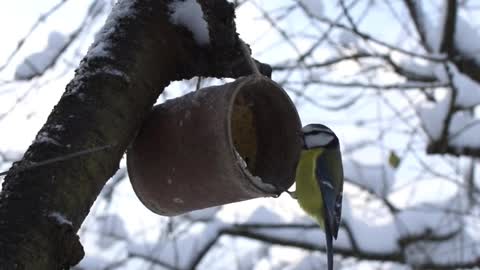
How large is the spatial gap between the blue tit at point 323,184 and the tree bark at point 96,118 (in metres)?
1.10

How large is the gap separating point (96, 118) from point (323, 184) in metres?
1.60

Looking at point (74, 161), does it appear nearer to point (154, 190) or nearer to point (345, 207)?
point (154, 190)

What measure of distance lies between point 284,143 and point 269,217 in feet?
9.54

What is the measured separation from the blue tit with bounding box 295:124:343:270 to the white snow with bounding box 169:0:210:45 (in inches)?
47.2

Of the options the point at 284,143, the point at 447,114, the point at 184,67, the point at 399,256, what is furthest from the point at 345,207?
the point at 184,67

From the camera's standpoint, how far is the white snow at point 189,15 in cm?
142

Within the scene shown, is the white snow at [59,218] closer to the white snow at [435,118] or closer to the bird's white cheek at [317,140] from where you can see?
the bird's white cheek at [317,140]

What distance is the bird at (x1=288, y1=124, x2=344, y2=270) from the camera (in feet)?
8.59

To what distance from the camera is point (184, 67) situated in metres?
1.47

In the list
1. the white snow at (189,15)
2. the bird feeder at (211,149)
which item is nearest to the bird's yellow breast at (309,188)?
the bird feeder at (211,149)

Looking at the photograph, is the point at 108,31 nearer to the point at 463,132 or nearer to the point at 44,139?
the point at 44,139

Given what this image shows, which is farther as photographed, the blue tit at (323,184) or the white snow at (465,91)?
the white snow at (465,91)

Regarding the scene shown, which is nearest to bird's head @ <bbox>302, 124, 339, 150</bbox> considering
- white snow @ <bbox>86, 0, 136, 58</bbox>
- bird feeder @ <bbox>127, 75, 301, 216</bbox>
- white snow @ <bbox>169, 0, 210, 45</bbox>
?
bird feeder @ <bbox>127, 75, 301, 216</bbox>

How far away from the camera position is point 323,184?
266 cm
